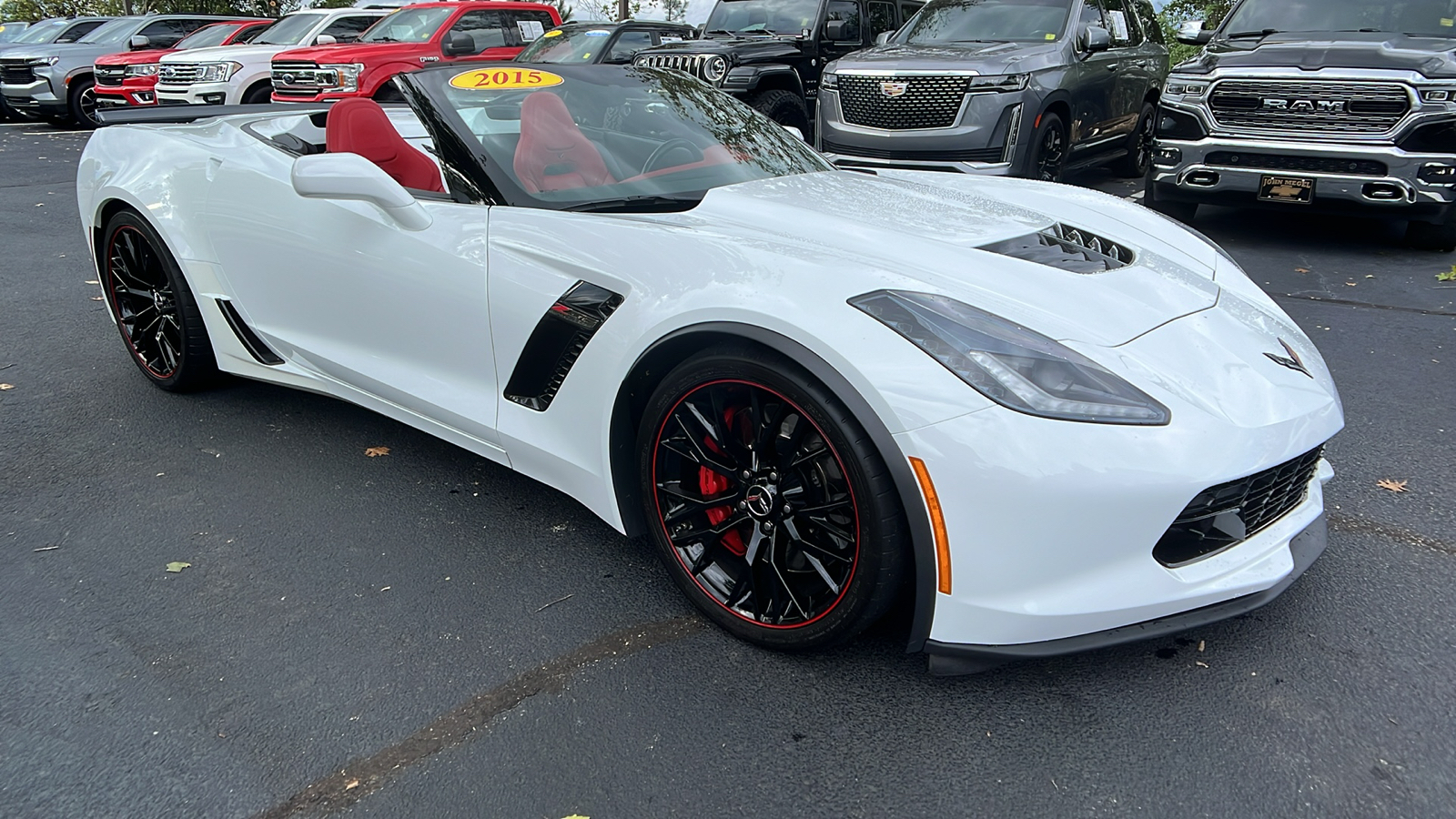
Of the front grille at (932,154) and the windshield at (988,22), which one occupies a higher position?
the windshield at (988,22)

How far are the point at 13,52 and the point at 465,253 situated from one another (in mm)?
17825

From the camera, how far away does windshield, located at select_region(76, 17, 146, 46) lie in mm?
16453

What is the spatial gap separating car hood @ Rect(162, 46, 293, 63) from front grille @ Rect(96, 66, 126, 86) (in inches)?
67.4

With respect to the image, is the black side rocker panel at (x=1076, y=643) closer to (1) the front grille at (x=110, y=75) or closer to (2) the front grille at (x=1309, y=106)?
(2) the front grille at (x=1309, y=106)

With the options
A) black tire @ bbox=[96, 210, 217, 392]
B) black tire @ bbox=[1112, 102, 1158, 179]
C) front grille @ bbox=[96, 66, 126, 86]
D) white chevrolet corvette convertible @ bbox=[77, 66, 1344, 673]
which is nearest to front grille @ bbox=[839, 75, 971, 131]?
black tire @ bbox=[1112, 102, 1158, 179]

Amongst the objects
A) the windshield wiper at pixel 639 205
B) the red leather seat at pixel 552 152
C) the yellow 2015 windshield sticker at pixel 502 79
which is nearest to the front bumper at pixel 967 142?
the yellow 2015 windshield sticker at pixel 502 79

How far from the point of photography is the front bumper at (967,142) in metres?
7.11

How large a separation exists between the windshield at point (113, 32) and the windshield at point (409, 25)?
738 cm

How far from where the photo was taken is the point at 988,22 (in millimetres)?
8219

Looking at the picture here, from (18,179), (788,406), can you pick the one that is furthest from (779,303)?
(18,179)

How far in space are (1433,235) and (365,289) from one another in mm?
6622

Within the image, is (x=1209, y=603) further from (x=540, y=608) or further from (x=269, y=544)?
(x=269, y=544)

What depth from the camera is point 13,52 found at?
1587cm

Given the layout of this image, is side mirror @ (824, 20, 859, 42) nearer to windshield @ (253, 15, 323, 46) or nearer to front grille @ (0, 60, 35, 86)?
windshield @ (253, 15, 323, 46)
